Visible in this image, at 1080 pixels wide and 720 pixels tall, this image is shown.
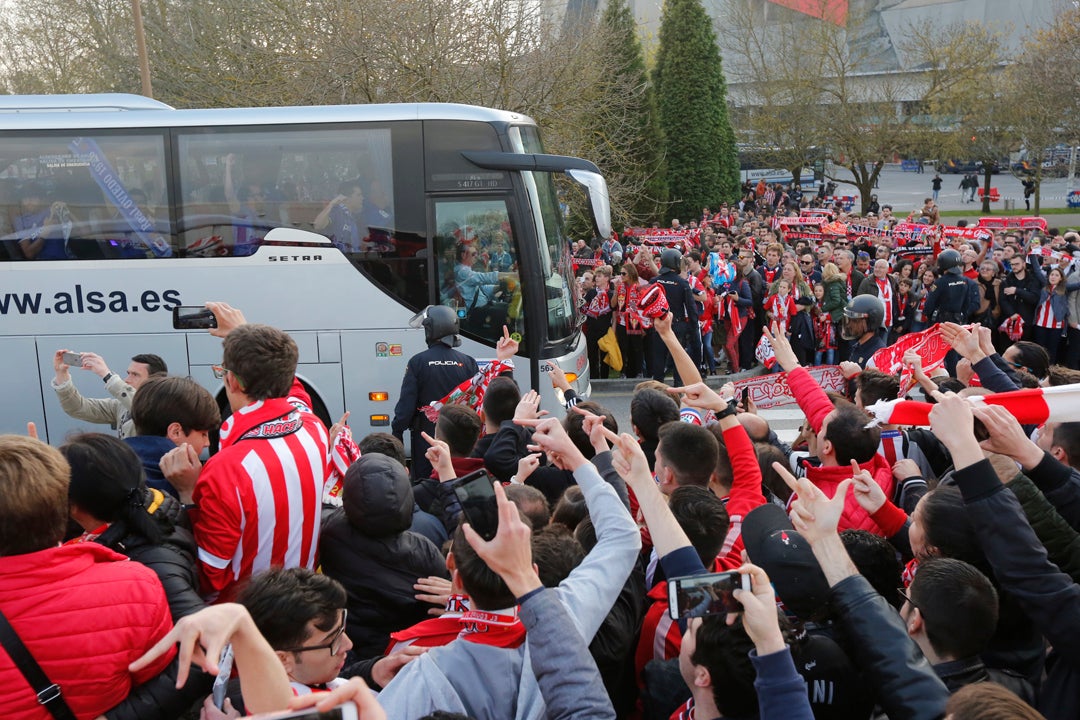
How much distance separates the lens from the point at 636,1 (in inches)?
2264

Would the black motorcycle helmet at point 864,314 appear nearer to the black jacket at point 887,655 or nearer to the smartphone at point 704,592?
the black jacket at point 887,655

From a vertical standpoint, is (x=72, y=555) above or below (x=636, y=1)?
below

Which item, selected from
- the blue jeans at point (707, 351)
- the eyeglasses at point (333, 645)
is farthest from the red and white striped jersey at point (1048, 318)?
the eyeglasses at point (333, 645)

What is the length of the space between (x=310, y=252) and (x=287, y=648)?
722 centimetres

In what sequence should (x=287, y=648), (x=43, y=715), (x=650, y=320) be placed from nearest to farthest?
(x=43, y=715), (x=287, y=648), (x=650, y=320)

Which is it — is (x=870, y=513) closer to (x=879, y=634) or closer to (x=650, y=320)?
(x=879, y=634)

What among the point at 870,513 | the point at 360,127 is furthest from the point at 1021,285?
the point at 870,513

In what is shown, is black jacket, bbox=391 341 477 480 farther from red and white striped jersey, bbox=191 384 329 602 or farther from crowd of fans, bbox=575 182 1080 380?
crowd of fans, bbox=575 182 1080 380

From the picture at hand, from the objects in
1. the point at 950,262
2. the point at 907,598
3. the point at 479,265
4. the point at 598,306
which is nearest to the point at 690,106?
the point at 598,306

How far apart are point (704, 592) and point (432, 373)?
18.2ft

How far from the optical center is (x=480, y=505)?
265 cm

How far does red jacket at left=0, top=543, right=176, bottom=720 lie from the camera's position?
102 inches

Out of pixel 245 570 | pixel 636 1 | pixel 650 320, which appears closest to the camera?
pixel 245 570

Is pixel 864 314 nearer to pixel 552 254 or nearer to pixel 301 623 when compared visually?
pixel 552 254
